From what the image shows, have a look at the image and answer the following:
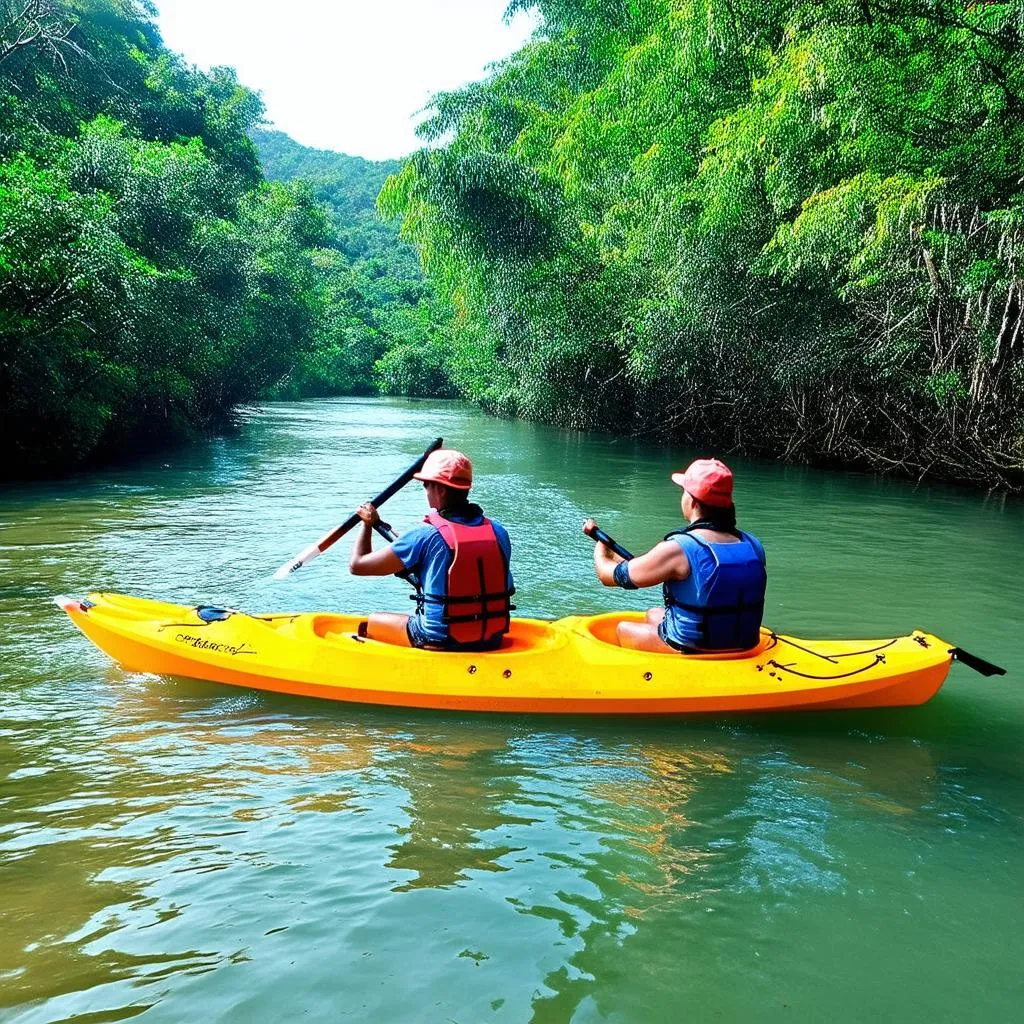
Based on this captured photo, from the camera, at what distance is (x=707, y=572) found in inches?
142

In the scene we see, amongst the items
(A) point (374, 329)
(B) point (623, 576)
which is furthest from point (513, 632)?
(A) point (374, 329)

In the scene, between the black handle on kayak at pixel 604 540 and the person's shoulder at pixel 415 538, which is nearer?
the person's shoulder at pixel 415 538

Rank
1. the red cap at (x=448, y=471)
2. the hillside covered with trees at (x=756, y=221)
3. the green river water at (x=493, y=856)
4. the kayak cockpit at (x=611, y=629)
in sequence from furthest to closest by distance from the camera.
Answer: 1. the hillside covered with trees at (x=756, y=221)
2. the kayak cockpit at (x=611, y=629)
3. the red cap at (x=448, y=471)
4. the green river water at (x=493, y=856)

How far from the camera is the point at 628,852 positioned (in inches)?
104

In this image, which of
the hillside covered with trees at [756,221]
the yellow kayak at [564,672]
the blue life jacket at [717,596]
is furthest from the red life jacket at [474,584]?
the hillside covered with trees at [756,221]

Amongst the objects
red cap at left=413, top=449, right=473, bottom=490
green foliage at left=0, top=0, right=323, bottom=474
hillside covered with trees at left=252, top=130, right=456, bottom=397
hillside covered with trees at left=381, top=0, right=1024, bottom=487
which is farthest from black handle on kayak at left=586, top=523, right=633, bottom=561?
hillside covered with trees at left=252, top=130, right=456, bottom=397

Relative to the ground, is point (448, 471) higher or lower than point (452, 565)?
higher

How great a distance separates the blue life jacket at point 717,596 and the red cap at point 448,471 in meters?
0.88

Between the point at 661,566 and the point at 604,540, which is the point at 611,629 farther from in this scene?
the point at 661,566

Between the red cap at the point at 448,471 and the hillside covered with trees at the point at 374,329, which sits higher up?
the hillside covered with trees at the point at 374,329

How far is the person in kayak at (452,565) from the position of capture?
3.70m

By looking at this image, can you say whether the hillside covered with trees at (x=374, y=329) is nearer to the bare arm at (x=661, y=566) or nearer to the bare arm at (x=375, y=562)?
the bare arm at (x=375, y=562)

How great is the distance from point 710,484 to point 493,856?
1730 millimetres

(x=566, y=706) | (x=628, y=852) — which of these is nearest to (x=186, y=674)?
(x=566, y=706)
